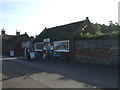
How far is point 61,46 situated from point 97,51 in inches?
266

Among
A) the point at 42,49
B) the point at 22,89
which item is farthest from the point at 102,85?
the point at 42,49

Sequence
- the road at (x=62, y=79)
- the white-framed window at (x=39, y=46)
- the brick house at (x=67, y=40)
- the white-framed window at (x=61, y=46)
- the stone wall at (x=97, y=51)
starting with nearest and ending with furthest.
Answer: the road at (x=62, y=79) < the stone wall at (x=97, y=51) < the brick house at (x=67, y=40) < the white-framed window at (x=61, y=46) < the white-framed window at (x=39, y=46)

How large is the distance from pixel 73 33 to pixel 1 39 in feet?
116

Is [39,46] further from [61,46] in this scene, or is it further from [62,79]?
[62,79]

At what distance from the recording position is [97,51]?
47.0 feet

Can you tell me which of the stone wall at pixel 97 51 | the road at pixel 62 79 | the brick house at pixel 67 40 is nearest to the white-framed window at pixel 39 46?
the brick house at pixel 67 40

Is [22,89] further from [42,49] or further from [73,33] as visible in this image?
[42,49]

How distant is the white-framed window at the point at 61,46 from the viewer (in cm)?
1889

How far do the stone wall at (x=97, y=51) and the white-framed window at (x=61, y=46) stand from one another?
6.61ft

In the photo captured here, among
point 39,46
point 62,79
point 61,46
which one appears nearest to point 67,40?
point 61,46

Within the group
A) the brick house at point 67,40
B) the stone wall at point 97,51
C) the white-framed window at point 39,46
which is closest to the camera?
the stone wall at point 97,51

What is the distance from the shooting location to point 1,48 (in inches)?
1758

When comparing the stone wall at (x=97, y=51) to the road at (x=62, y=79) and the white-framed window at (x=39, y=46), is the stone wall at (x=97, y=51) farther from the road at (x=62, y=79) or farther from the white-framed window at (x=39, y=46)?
the white-framed window at (x=39, y=46)

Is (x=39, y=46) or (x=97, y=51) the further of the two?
(x=39, y=46)
